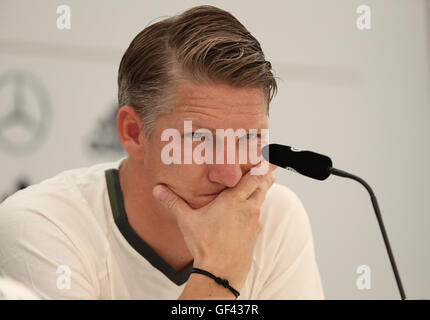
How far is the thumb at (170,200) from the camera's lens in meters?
1.30

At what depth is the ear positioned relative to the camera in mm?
1436

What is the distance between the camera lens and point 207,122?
50.1 inches

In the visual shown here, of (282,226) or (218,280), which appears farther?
(282,226)

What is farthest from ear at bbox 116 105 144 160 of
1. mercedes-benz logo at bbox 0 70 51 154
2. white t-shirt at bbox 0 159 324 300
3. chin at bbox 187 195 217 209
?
mercedes-benz logo at bbox 0 70 51 154

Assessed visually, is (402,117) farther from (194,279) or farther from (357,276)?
(194,279)

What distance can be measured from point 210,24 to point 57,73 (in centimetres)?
65

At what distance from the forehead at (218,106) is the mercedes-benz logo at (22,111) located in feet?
1.92

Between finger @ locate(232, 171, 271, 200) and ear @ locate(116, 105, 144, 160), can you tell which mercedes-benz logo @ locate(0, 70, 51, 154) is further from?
finger @ locate(232, 171, 271, 200)

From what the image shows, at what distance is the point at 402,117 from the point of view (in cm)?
188

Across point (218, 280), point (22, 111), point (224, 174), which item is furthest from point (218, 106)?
point (22, 111)

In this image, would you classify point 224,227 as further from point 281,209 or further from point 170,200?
point 281,209

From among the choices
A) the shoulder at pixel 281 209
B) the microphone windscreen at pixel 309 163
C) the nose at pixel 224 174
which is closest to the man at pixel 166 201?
the nose at pixel 224 174

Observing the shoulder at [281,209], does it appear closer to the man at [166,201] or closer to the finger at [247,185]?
the man at [166,201]

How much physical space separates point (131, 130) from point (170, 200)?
0.27 meters
